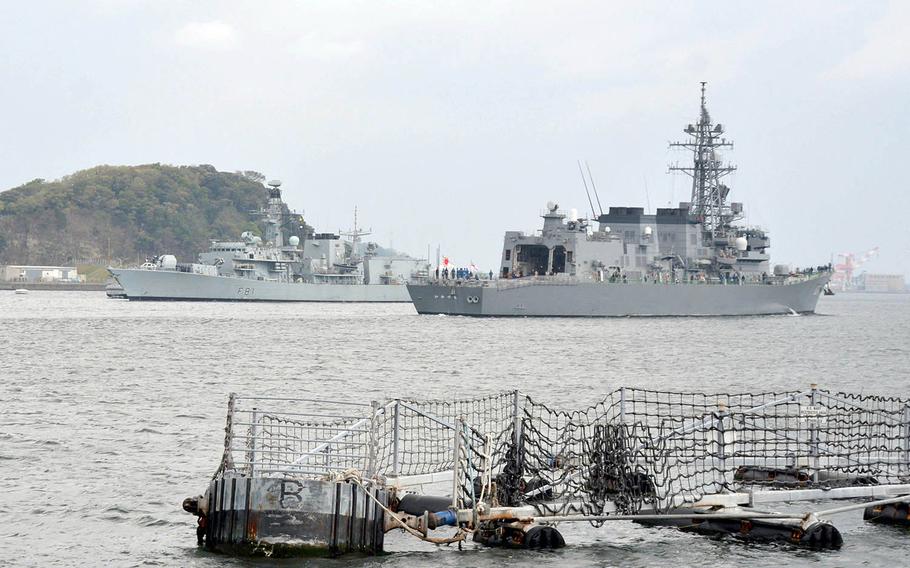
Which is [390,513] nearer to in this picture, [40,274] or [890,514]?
[890,514]

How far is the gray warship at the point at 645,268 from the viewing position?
74.4 metres

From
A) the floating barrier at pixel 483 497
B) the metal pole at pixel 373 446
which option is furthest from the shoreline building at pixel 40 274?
the metal pole at pixel 373 446

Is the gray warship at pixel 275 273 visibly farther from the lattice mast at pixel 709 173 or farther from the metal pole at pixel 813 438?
the metal pole at pixel 813 438

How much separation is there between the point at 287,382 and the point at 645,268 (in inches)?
1869

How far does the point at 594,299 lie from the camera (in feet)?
247

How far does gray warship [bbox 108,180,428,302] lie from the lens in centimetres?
10900

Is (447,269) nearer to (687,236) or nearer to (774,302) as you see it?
(687,236)

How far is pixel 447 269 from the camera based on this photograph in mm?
78125

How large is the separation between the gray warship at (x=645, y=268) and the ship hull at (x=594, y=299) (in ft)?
0.21

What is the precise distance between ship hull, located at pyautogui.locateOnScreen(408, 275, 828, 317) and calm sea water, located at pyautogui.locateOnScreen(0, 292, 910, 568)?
1.86 metres

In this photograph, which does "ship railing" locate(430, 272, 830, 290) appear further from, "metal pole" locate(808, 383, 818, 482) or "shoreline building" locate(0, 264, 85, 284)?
"shoreline building" locate(0, 264, 85, 284)

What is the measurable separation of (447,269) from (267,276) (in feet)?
123

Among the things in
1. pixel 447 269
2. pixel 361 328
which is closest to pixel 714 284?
pixel 447 269

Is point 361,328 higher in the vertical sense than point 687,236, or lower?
lower
